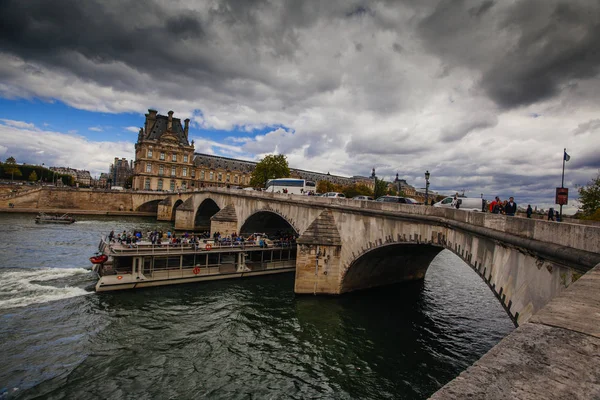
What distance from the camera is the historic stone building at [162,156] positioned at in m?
91.6

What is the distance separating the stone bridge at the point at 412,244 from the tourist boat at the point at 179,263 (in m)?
4.46

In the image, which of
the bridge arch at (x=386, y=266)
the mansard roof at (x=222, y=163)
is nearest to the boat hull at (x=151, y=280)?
the bridge arch at (x=386, y=266)

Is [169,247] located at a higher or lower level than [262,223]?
lower

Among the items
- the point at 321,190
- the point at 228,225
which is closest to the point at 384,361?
the point at 228,225

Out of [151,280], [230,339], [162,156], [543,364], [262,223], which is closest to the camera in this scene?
[543,364]

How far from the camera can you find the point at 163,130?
95.6m

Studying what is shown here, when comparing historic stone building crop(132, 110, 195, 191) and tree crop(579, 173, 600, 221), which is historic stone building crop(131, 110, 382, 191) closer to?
historic stone building crop(132, 110, 195, 191)

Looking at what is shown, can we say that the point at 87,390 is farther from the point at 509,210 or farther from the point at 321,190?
the point at 321,190

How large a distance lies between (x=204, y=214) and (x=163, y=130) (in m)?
45.6

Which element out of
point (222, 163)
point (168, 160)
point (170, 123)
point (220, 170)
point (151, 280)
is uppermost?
point (170, 123)

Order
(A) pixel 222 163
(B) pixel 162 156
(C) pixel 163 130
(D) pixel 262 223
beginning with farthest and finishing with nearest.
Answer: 1. (A) pixel 222 163
2. (C) pixel 163 130
3. (B) pixel 162 156
4. (D) pixel 262 223

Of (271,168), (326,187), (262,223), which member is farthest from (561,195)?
(326,187)

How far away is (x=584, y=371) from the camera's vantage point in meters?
2.36

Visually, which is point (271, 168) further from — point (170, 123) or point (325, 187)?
point (170, 123)
